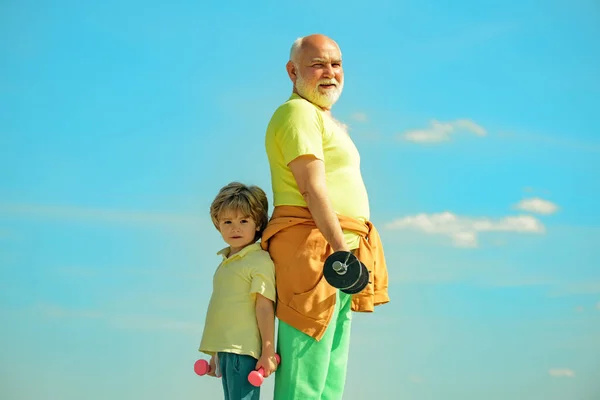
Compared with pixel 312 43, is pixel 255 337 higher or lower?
lower

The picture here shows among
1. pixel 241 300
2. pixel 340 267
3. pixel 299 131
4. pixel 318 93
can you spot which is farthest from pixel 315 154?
pixel 241 300

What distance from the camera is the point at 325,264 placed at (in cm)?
446

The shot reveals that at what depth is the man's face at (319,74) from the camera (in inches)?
195

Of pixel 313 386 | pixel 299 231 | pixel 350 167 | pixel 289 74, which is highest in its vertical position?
pixel 289 74

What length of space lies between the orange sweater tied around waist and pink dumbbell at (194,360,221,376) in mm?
533

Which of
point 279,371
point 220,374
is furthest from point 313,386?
point 220,374

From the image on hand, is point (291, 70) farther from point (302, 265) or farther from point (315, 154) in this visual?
point (302, 265)

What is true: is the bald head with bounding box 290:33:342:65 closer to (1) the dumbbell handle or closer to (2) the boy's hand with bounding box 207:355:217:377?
(1) the dumbbell handle

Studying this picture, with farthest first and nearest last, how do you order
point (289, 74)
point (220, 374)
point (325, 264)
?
point (289, 74)
point (220, 374)
point (325, 264)

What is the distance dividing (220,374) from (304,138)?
1365mm

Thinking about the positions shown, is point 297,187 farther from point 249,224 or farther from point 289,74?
point 289,74

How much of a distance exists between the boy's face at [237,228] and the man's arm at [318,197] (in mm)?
416

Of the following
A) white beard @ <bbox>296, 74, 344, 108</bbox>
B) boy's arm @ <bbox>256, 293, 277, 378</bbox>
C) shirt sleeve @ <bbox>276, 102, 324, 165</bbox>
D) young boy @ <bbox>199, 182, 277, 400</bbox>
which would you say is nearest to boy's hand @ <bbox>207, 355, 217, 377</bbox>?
young boy @ <bbox>199, 182, 277, 400</bbox>

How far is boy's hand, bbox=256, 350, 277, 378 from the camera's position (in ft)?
15.1
